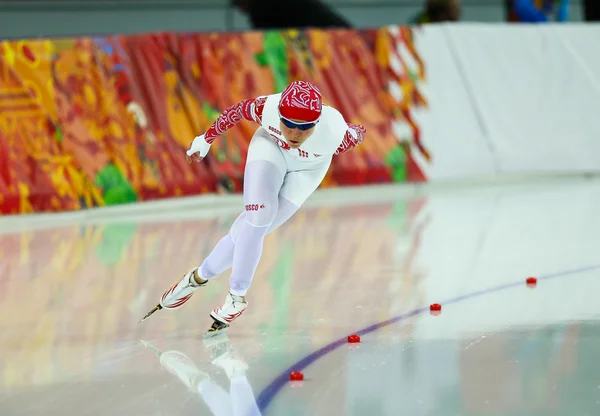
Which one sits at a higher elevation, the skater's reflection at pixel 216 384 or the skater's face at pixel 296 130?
the skater's face at pixel 296 130

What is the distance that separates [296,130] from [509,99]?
21.0 ft

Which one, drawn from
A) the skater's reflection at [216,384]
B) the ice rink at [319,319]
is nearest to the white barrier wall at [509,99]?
the ice rink at [319,319]

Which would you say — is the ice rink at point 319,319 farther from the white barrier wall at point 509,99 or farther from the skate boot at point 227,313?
the white barrier wall at point 509,99

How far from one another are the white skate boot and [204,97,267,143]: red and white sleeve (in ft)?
1.94

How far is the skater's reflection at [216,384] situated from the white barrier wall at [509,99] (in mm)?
5821

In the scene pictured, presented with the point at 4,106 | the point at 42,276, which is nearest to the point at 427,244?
the point at 42,276

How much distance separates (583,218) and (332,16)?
4.22m

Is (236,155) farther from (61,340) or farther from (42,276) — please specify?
(61,340)

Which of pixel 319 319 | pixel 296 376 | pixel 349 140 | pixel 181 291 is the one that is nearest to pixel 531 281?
pixel 319 319

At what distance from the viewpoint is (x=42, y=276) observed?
17.3 feet

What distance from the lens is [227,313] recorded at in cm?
393

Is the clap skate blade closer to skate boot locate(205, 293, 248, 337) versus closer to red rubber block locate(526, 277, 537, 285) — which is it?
skate boot locate(205, 293, 248, 337)

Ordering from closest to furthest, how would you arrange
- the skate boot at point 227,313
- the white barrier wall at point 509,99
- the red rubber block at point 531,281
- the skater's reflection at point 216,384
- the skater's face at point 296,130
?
the skater's reflection at point 216,384
the skater's face at point 296,130
the skate boot at point 227,313
the red rubber block at point 531,281
the white barrier wall at point 509,99

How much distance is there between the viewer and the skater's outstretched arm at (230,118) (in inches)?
152
